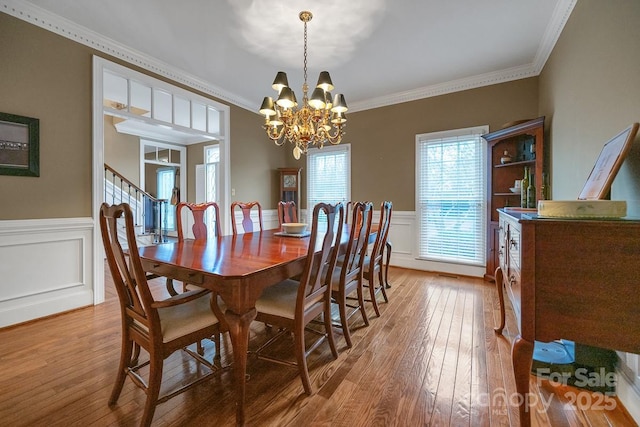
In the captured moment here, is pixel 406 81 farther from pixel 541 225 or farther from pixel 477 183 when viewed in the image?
pixel 541 225

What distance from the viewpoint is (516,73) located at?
139 inches

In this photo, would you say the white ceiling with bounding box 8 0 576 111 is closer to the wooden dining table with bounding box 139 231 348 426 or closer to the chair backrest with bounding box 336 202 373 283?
the chair backrest with bounding box 336 202 373 283

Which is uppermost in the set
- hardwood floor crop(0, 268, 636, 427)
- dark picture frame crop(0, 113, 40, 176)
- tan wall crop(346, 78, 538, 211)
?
tan wall crop(346, 78, 538, 211)

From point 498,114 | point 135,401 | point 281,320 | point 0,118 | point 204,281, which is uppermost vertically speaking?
point 498,114

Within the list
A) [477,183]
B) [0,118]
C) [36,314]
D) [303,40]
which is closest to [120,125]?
[0,118]

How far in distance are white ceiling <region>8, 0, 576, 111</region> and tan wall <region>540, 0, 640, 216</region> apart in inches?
16.6

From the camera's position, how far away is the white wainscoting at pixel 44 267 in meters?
2.40

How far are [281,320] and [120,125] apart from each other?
21.7 feet

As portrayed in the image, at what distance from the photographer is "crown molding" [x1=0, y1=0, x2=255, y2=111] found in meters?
2.39

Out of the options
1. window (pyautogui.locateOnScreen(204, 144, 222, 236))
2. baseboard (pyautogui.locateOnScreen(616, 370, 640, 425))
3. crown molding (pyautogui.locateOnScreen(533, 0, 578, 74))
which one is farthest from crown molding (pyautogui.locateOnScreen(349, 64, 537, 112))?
window (pyautogui.locateOnScreen(204, 144, 222, 236))

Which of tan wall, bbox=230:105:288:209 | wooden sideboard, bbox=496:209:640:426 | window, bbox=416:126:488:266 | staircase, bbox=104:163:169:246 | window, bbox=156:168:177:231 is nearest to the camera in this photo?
wooden sideboard, bbox=496:209:640:426

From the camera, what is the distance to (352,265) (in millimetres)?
2340

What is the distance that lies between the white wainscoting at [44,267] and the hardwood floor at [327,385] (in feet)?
0.67

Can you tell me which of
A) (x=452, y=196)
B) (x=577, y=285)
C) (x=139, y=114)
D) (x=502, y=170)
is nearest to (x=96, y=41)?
(x=139, y=114)
